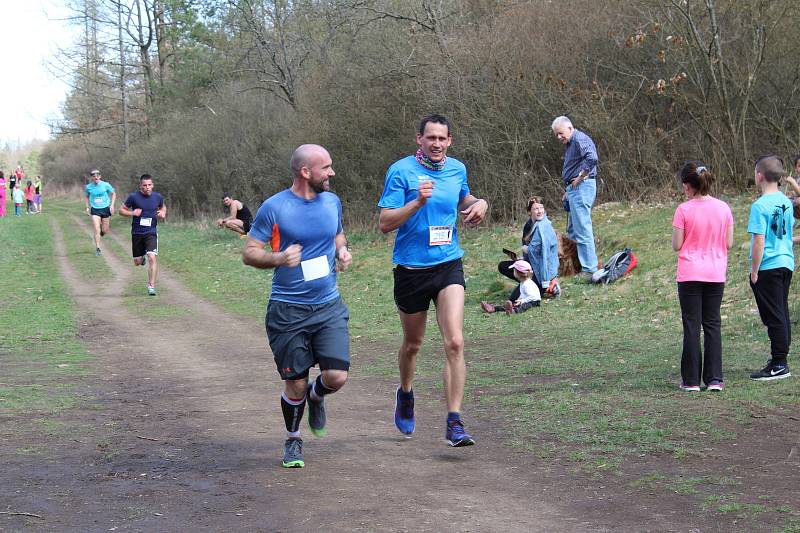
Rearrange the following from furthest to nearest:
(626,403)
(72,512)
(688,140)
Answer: (688,140) → (626,403) → (72,512)

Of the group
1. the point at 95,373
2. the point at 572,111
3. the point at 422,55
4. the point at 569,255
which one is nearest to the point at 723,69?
the point at 572,111

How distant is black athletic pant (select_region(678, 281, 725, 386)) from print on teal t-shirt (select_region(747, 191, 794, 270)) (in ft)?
1.81

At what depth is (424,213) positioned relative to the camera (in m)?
6.43

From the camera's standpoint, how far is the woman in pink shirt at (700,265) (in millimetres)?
7734

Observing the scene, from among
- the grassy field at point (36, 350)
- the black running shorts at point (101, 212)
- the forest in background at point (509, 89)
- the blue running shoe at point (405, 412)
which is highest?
the forest in background at point (509, 89)

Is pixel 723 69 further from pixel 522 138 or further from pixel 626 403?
pixel 626 403

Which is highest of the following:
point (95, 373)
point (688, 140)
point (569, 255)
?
point (688, 140)

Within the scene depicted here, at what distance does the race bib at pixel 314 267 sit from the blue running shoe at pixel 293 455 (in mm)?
1025

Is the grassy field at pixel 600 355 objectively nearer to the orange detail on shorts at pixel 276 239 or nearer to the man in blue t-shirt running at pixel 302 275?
the man in blue t-shirt running at pixel 302 275

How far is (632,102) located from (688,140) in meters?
1.36

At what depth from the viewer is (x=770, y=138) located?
20.1 metres

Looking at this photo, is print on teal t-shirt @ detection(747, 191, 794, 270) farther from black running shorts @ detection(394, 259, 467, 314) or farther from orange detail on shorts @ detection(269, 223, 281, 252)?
orange detail on shorts @ detection(269, 223, 281, 252)

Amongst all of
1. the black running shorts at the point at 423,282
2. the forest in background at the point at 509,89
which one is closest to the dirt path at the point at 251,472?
the black running shorts at the point at 423,282

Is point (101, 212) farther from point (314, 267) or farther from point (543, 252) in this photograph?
point (314, 267)
